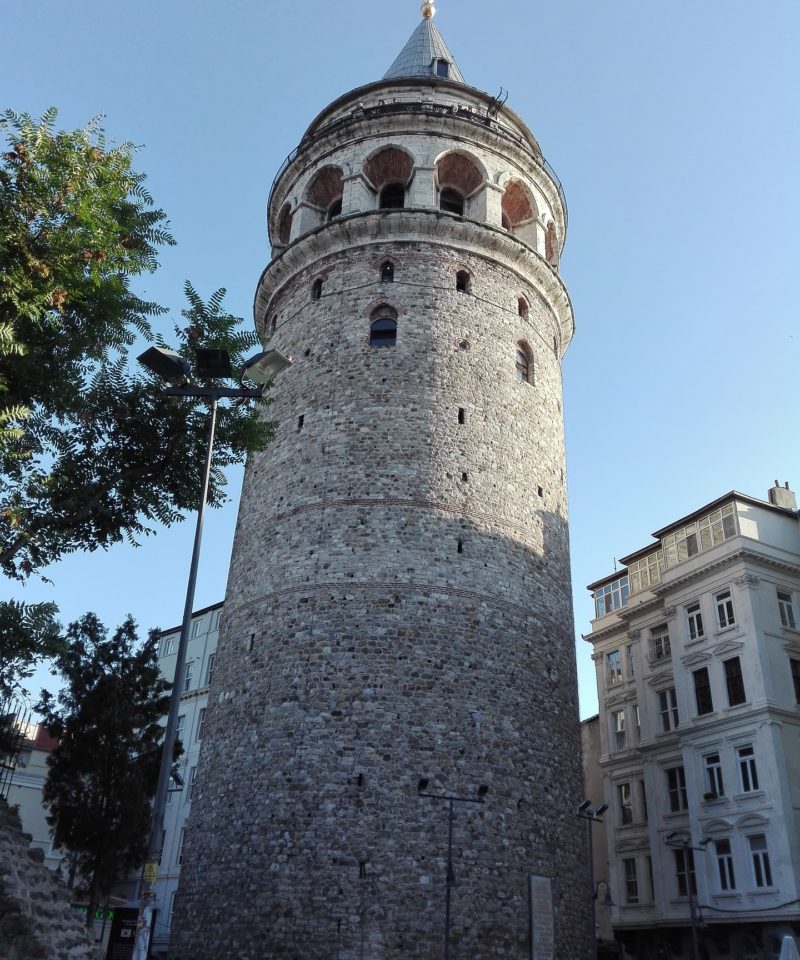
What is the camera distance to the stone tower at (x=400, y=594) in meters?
15.1

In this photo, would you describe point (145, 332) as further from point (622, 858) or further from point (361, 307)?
point (622, 858)

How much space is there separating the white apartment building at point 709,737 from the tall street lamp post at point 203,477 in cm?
1584

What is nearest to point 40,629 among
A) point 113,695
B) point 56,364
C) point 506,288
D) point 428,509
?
point 56,364

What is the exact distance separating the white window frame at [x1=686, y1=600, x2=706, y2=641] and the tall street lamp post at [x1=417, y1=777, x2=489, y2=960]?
471 inches

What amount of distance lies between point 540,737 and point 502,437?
6.42m

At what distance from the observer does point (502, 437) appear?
19.8 metres

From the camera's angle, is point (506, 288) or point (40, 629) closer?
point (40, 629)

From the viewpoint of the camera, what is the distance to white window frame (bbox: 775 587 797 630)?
79.3 feet

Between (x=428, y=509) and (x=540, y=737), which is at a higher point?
(x=428, y=509)

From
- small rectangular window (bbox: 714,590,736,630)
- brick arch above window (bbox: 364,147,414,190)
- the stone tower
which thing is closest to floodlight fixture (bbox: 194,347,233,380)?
the stone tower

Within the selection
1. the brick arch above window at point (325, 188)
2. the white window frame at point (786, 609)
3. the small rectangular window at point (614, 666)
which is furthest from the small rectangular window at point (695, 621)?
the brick arch above window at point (325, 188)

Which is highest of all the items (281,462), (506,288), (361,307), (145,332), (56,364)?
(506,288)

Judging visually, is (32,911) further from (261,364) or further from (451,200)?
(451,200)

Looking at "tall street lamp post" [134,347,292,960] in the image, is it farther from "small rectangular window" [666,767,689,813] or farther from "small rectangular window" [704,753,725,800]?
"small rectangular window" [666,767,689,813]
